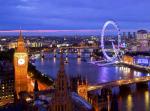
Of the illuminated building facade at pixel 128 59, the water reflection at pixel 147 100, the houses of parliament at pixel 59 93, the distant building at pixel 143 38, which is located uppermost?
the houses of parliament at pixel 59 93

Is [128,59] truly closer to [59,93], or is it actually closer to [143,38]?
[143,38]

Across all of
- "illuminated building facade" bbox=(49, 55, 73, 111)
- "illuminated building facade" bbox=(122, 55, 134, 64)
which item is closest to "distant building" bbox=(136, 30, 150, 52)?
"illuminated building facade" bbox=(122, 55, 134, 64)

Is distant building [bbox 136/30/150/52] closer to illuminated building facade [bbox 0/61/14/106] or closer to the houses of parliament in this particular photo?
illuminated building facade [bbox 0/61/14/106]

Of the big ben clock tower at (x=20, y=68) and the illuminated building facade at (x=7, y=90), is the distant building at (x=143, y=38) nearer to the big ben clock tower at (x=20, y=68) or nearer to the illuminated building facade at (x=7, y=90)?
the illuminated building facade at (x=7, y=90)

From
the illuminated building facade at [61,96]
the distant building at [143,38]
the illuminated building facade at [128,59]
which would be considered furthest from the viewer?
the distant building at [143,38]

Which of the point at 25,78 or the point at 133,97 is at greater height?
the point at 25,78

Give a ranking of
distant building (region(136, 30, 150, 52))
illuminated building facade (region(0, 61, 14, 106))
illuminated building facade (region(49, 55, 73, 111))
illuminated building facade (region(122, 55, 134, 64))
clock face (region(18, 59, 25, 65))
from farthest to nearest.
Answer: distant building (region(136, 30, 150, 52)) < illuminated building facade (region(122, 55, 134, 64)) < clock face (region(18, 59, 25, 65)) < illuminated building facade (region(0, 61, 14, 106)) < illuminated building facade (region(49, 55, 73, 111))

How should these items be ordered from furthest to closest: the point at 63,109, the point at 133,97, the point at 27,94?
the point at 133,97, the point at 27,94, the point at 63,109

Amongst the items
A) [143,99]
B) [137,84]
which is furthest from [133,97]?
[137,84]

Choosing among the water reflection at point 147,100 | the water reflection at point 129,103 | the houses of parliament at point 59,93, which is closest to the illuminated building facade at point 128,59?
the water reflection at point 147,100

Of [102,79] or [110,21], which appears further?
[110,21]

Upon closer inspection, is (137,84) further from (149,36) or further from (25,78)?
(149,36)
